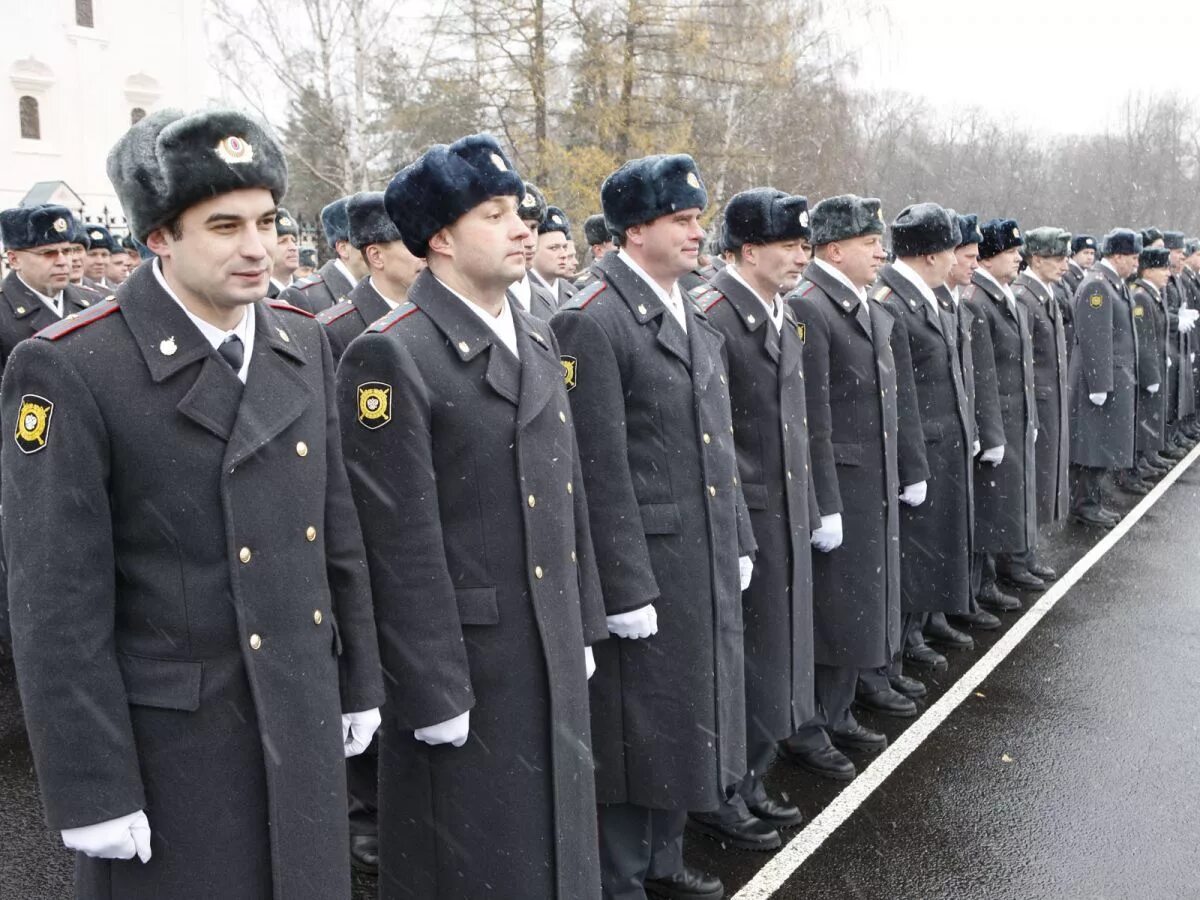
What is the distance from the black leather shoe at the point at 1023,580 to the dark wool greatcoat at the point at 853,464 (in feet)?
9.66

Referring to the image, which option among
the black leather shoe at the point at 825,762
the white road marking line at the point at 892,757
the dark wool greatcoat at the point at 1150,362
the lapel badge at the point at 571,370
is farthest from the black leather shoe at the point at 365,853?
the dark wool greatcoat at the point at 1150,362

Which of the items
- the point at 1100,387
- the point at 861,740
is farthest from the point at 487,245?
the point at 1100,387

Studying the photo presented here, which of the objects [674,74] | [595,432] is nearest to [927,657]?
[595,432]

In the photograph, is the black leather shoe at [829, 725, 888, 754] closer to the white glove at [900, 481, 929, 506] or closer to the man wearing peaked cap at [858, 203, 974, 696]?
the man wearing peaked cap at [858, 203, 974, 696]

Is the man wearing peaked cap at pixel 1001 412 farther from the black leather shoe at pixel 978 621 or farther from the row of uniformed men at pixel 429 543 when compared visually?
the row of uniformed men at pixel 429 543

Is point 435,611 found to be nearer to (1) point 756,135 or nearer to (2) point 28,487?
(2) point 28,487

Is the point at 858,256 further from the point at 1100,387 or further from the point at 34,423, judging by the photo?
the point at 1100,387

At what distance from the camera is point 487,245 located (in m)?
3.17

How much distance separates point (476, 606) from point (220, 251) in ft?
3.79

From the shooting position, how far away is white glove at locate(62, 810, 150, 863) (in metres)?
2.27

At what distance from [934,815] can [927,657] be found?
1.85m

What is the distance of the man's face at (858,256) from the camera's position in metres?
5.39

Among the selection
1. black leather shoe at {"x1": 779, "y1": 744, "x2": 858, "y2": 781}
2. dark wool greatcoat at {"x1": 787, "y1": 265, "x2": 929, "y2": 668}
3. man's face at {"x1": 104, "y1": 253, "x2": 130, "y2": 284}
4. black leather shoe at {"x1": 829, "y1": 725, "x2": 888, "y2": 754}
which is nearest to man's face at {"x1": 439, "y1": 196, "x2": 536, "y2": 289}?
dark wool greatcoat at {"x1": 787, "y1": 265, "x2": 929, "y2": 668}

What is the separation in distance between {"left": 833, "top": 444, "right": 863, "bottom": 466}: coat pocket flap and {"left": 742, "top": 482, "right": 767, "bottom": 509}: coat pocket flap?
89 cm
